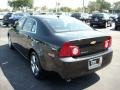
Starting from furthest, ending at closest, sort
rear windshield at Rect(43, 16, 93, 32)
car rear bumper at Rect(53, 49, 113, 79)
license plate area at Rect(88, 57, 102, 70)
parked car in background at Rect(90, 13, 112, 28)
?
1. parked car in background at Rect(90, 13, 112, 28)
2. rear windshield at Rect(43, 16, 93, 32)
3. license plate area at Rect(88, 57, 102, 70)
4. car rear bumper at Rect(53, 49, 113, 79)

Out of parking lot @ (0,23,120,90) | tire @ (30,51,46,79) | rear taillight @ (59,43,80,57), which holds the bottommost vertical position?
parking lot @ (0,23,120,90)

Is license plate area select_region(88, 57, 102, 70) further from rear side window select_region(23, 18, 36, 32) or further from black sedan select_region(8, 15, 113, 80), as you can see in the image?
rear side window select_region(23, 18, 36, 32)

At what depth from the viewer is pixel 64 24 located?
558 cm

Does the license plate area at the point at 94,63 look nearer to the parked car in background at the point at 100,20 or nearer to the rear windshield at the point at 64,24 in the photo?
the rear windshield at the point at 64,24

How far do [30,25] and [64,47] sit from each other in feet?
6.67

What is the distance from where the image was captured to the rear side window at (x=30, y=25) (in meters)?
5.78

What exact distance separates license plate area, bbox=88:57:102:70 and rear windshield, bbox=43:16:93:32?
105 centimetres

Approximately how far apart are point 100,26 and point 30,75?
16.7 m

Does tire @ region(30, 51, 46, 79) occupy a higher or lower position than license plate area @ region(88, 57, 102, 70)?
lower

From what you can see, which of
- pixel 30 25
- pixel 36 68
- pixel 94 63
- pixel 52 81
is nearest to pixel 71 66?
pixel 94 63

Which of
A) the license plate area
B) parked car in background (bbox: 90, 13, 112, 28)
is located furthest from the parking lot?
parked car in background (bbox: 90, 13, 112, 28)

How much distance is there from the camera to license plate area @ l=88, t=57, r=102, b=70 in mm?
4621

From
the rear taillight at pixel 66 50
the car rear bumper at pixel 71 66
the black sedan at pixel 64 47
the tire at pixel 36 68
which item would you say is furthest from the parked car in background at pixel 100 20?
the rear taillight at pixel 66 50

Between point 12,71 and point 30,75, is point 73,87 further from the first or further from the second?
point 12,71
